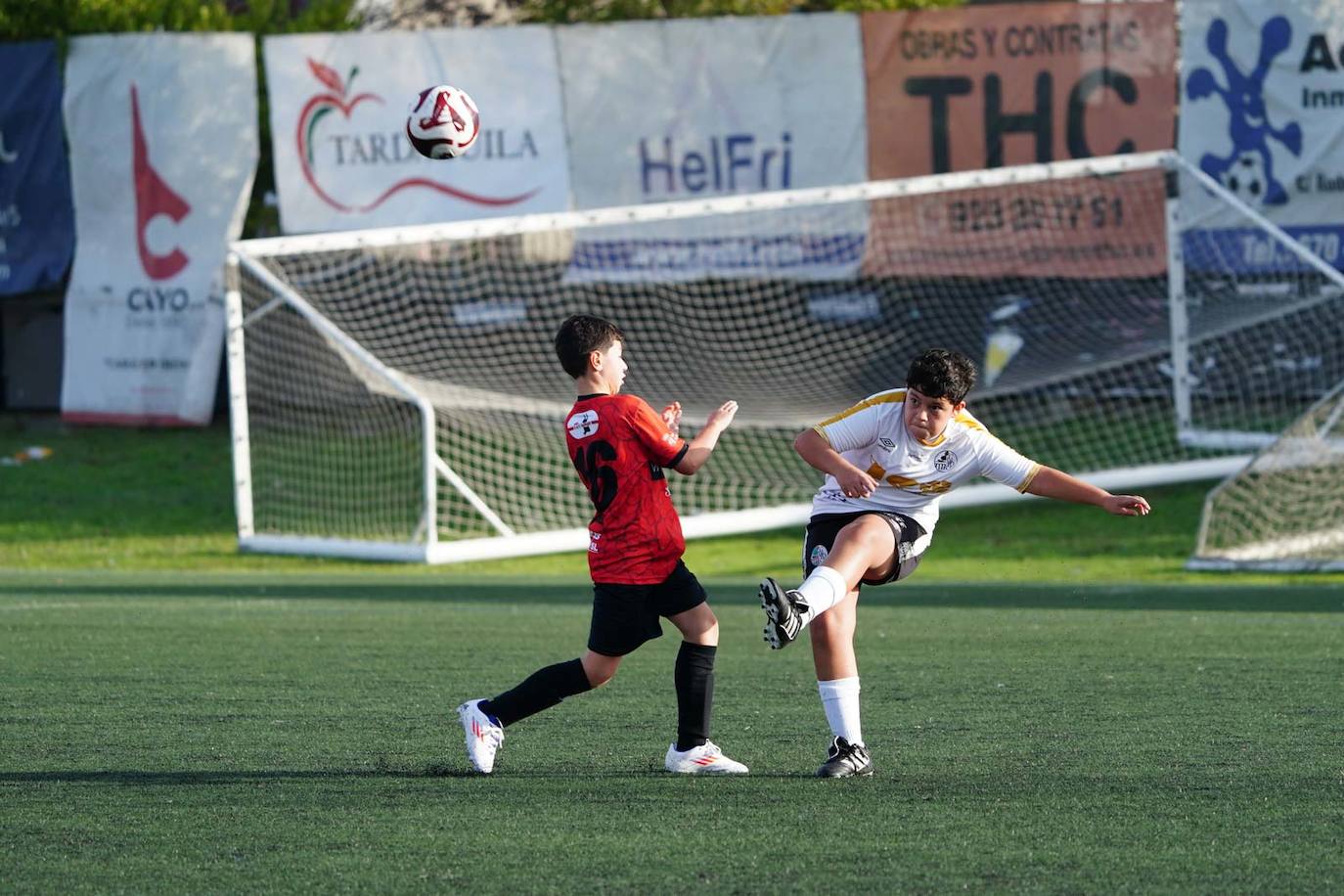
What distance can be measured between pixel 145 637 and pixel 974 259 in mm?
9690

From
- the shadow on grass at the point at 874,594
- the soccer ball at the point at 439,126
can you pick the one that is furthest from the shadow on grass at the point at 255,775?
the shadow on grass at the point at 874,594

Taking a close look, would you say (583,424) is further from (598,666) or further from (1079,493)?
(1079,493)

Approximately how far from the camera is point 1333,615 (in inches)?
395

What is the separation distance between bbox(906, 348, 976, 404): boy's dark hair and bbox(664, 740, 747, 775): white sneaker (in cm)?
134

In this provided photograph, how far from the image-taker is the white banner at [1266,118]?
15992 millimetres

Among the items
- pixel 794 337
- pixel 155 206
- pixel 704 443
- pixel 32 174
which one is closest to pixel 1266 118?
pixel 794 337

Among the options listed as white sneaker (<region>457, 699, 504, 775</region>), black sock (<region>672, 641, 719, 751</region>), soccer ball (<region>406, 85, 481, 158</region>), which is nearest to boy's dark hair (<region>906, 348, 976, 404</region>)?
black sock (<region>672, 641, 719, 751</region>)

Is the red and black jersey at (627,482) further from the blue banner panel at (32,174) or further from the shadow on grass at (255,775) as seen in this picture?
the blue banner panel at (32,174)

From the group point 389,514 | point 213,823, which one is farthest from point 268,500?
point 213,823

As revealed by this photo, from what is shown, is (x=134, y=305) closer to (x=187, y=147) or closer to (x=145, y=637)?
(x=187, y=147)

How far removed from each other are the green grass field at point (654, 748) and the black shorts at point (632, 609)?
0.44m

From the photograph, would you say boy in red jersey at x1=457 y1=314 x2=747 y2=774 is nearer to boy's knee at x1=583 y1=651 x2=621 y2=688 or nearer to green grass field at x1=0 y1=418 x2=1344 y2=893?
boy's knee at x1=583 y1=651 x2=621 y2=688

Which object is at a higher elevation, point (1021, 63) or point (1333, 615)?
point (1021, 63)

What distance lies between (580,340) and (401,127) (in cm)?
1206
